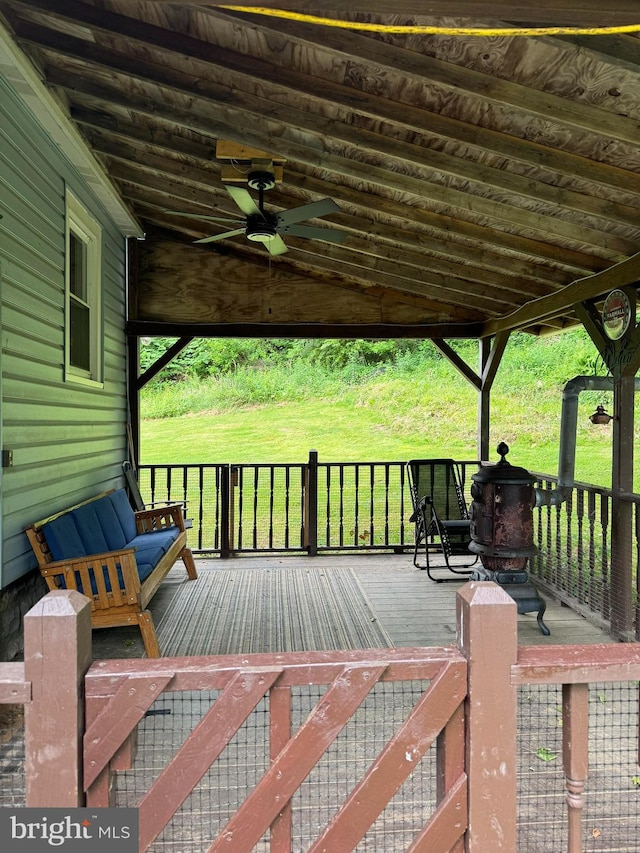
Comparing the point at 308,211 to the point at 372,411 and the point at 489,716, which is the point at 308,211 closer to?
the point at 489,716

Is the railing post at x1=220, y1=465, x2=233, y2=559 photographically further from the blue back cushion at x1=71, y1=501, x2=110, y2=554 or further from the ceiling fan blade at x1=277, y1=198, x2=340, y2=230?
the ceiling fan blade at x1=277, y1=198, x2=340, y2=230

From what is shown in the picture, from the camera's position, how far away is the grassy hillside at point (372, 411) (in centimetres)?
1221

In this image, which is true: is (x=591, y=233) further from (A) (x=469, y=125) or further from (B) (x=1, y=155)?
(B) (x=1, y=155)

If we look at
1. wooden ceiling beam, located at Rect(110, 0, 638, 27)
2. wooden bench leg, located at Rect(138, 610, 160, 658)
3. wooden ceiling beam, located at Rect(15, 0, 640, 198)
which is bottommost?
wooden bench leg, located at Rect(138, 610, 160, 658)

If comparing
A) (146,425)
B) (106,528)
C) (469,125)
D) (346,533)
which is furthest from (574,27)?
(146,425)

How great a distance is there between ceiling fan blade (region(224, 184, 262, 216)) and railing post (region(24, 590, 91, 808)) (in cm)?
292

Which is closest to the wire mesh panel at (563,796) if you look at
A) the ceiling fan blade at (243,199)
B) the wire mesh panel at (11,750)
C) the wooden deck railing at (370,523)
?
the wooden deck railing at (370,523)

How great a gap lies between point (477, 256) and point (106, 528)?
368cm

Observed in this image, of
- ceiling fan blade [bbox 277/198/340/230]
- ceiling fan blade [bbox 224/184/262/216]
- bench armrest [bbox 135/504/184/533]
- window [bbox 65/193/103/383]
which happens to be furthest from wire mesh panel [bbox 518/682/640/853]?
window [bbox 65/193/103/383]

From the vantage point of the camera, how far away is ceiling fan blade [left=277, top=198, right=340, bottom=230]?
10.9 feet

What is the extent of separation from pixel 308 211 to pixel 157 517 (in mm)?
3031

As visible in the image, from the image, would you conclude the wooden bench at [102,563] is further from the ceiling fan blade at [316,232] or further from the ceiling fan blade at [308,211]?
the ceiling fan blade at [316,232]

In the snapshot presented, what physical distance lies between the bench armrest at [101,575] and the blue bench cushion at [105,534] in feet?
0.35

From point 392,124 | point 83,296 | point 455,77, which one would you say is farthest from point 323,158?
point 83,296
